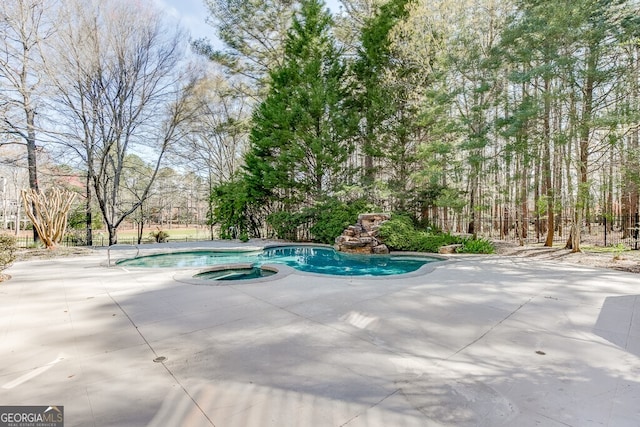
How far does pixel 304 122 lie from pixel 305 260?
601cm

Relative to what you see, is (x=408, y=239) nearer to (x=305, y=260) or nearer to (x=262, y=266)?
(x=305, y=260)

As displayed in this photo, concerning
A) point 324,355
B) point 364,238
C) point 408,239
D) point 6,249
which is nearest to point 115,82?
point 6,249

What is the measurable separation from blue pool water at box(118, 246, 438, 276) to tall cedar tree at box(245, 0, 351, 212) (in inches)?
127

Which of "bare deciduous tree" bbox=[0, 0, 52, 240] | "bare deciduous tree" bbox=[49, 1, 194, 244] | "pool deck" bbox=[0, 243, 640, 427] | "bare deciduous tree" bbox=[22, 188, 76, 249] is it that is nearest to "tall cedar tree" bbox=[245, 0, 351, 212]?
"bare deciduous tree" bbox=[49, 1, 194, 244]

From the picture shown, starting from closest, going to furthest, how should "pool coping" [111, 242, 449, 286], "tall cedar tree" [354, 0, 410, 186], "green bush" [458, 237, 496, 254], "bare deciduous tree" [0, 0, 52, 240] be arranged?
"pool coping" [111, 242, 449, 286] → "green bush" [458, 237, 496, 254] → "bare deciduous tree" [0, 0, 52, 240] → "tall cedar tree" [354, 0, 410, 186]

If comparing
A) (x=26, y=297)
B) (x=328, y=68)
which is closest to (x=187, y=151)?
(x=328, y=68)

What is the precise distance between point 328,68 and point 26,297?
12.5 meters

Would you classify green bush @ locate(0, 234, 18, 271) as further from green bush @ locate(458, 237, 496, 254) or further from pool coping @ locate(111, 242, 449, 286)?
green bush @ locate(458, 237, 496, 254)

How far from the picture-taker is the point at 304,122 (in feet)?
39.8

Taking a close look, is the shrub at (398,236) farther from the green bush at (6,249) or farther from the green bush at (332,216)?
the green bush at (6,249)

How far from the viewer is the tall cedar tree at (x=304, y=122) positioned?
1216 centimetres

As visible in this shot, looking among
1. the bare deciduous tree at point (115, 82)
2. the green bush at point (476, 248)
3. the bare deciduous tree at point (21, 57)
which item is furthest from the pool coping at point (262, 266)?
the bare deciduous tree at point (21, 57)

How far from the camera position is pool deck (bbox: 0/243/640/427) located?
177 cm

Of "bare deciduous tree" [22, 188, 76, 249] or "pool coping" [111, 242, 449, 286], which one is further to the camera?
"bare deciduous tree" [22, 188, 76, 249]
